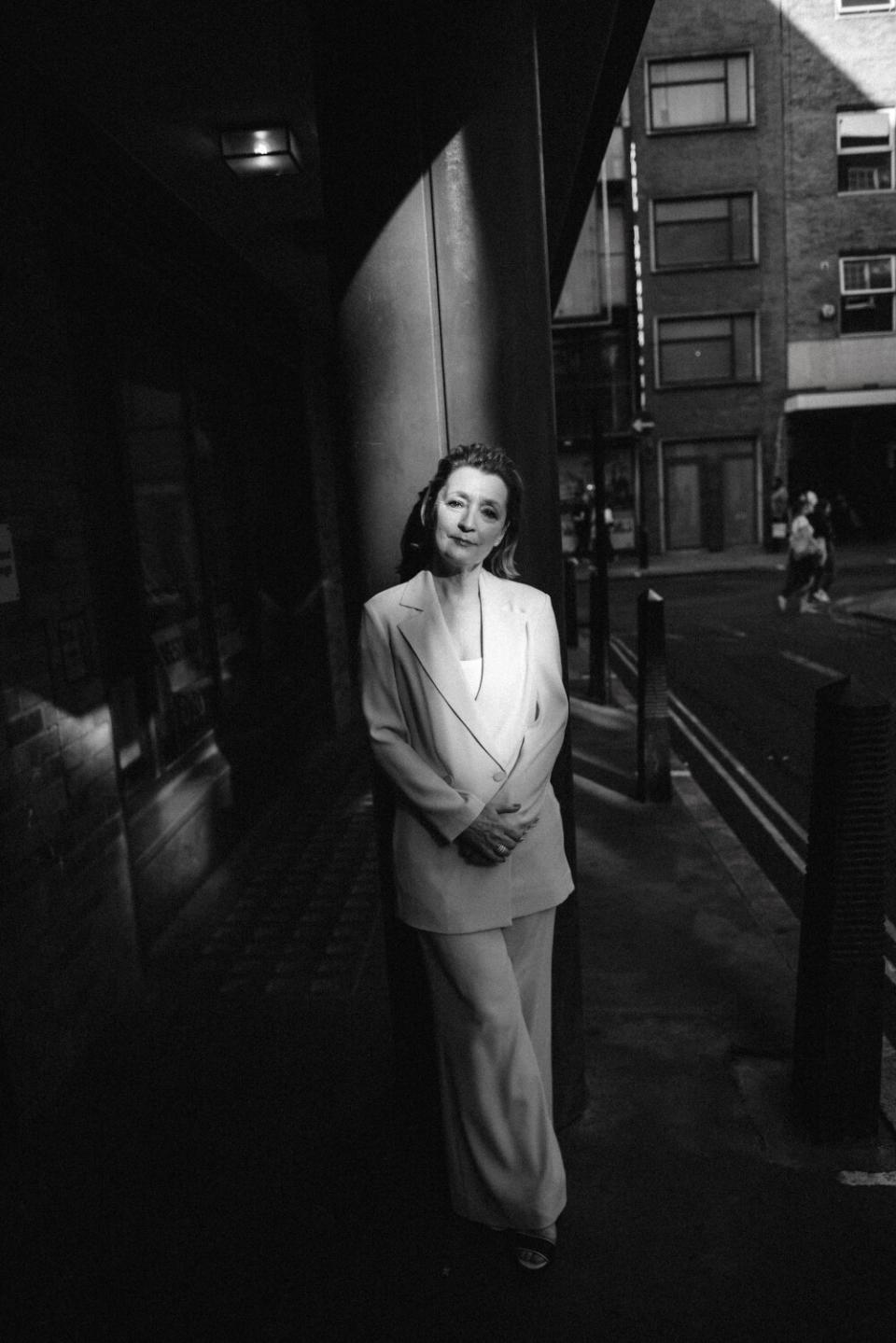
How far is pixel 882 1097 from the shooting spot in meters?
3.24

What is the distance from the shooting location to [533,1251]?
2568 mm

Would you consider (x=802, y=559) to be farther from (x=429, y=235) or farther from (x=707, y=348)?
(x=707, y=348)

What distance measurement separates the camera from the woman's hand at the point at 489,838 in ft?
8.04

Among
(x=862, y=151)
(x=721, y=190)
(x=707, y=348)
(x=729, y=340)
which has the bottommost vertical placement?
(x=707, y=348)

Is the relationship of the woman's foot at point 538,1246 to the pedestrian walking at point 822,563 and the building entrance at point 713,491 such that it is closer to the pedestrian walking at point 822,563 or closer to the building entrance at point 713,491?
the pedestrian walking at point 822,563

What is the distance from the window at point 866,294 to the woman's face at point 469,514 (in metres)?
30.3

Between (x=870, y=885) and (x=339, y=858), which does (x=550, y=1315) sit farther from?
(x=339, y=858)

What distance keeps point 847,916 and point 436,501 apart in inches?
66.6

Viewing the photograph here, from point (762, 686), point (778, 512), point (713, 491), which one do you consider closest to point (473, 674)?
point (762, 686)

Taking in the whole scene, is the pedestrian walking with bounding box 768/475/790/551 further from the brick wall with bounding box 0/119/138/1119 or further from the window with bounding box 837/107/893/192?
the brick wall with bounding box 0/119/138/1119

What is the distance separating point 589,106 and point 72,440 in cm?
297

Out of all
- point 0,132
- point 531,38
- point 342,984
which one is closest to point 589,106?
point 531,38

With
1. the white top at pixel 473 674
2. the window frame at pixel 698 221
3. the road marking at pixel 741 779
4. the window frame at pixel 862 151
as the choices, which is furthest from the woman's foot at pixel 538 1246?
the window frame at pixel 862 151

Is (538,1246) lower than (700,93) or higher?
lower
